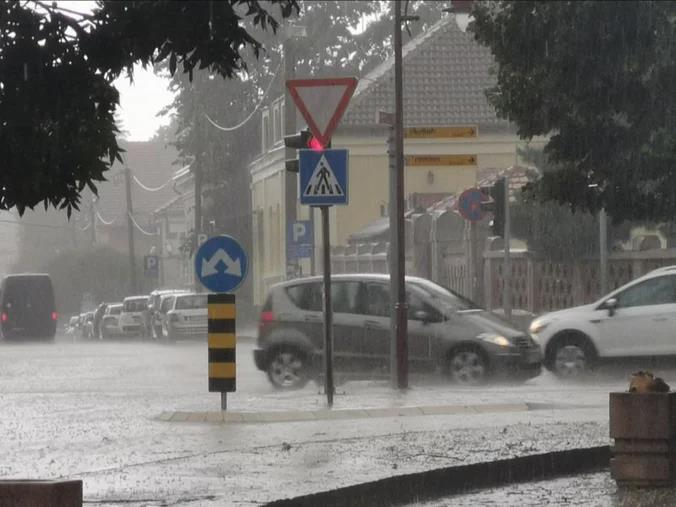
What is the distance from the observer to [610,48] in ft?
36.1

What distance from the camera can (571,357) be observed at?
2439cm

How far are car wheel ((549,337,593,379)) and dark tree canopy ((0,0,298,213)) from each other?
16692 millimetres

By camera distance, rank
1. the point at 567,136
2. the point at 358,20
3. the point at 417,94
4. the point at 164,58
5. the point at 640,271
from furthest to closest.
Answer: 1. the point at 358,20
2. the point at 417,94
3. the point at 640,271
4. the point at 567,136
5. the point at 164,58

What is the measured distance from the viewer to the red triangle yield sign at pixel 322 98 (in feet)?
59.5

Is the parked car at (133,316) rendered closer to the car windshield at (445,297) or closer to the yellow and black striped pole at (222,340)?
the car windshield at (445,297)

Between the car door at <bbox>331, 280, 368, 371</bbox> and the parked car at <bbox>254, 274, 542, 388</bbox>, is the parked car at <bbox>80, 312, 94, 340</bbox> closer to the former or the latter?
the parked car at <bbox>254, 274, 542, 388</bbox>

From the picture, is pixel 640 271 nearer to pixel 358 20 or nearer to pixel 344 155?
pixel 344 155

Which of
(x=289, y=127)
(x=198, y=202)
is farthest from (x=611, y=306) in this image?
(x=198, y=202)

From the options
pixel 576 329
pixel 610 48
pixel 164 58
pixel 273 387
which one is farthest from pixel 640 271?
pixel 164 58

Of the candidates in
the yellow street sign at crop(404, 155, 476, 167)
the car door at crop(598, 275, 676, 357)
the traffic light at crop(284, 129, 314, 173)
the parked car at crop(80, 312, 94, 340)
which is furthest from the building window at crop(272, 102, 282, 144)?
the traffic light at crop(284, 129, 314, 173)

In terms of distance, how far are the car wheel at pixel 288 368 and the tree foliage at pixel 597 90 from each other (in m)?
10.9

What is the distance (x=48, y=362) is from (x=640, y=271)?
11.0 metres

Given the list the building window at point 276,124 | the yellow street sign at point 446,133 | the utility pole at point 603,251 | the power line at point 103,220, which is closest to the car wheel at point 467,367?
the yellow street sign at point 446,133

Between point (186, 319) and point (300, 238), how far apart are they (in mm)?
9070
